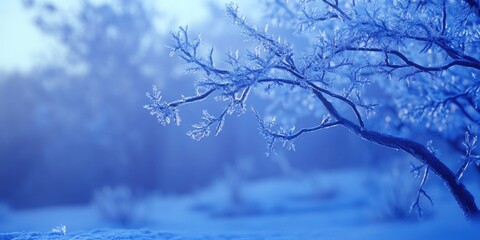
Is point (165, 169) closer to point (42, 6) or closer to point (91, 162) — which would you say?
point (91, 162)

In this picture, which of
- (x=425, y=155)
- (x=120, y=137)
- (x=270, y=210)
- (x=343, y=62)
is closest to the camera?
(x=343, y=62)

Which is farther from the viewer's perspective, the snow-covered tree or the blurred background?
the blurred background

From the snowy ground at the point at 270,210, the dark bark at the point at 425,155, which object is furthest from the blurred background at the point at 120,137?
the dark bark at the point at 425,155

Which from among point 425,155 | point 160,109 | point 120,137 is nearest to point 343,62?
point 425,155

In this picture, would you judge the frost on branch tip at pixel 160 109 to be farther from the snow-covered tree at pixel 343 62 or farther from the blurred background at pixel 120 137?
the blurred background at pixel 120 137

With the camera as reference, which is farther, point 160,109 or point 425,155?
point 425,155

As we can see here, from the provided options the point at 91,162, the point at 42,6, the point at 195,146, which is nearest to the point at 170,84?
the point at 195,146

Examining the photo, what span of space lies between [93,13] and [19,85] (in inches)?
284

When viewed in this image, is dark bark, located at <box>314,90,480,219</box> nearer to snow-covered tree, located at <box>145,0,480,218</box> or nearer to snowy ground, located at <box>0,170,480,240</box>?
snow-covered tree, located at <box>145,0,480,218</box>

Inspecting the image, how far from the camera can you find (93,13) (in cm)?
2177

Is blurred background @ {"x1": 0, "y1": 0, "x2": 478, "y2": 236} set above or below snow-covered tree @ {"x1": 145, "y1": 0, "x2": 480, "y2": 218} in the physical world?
above

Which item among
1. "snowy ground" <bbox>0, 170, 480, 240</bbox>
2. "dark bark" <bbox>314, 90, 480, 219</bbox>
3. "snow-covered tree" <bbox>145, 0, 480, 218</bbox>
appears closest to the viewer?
"snow-covered tree" <bbox>145, 0, 480, 218</bbox>

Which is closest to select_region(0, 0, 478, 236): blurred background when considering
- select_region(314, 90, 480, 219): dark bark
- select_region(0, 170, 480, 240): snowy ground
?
select_region(0, 170, 480, 240): snowy ground

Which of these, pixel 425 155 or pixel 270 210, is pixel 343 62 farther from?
pixel 270 210
